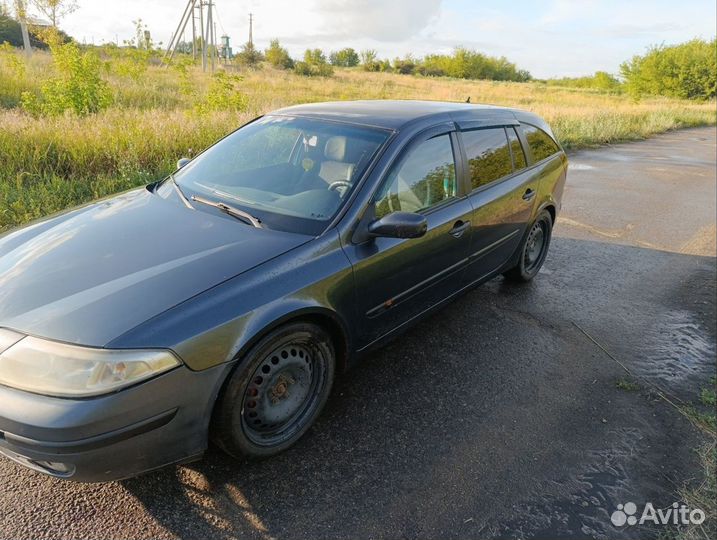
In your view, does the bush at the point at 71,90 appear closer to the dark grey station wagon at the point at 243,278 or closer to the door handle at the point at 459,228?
the dark grey station wagon at the point at 243,278

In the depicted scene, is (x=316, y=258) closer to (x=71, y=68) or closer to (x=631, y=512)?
(x=631, y=512)

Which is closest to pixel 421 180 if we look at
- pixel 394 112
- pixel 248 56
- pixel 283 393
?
pixel 394 112

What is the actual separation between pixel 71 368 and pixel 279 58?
53.8 meters

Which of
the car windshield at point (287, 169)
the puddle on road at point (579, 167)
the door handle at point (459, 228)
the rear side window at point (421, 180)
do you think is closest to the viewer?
the car windshield at point (287, 169)

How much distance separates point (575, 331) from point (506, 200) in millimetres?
1204

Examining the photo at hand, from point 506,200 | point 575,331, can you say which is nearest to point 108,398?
point 506,200

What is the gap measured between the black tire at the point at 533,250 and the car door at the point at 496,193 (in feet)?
0.89

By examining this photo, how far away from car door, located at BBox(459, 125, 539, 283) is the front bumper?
2268 mm

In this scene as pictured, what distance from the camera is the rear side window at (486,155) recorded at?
3.50 metres

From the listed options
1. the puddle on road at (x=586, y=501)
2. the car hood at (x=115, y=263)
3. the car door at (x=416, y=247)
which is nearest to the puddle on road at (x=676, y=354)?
the puddle on road at (x=586, y=501)

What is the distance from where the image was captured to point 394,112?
3.29 meters

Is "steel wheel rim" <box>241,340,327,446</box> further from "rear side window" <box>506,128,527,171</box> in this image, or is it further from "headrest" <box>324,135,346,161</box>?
"rear side window" <box>506,128,527,171</box>

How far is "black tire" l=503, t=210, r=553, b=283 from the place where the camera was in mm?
4477

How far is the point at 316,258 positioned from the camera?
2404 mm
